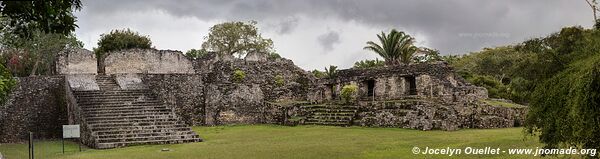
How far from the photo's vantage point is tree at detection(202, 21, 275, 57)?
149 feet

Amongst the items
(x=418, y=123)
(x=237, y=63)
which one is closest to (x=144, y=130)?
(x=418, y=123)

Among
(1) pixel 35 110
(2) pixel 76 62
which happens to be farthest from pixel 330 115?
(2) pixel 76 62

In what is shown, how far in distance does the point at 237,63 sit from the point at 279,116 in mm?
4235

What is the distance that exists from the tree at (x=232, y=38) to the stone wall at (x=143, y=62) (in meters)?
18.7

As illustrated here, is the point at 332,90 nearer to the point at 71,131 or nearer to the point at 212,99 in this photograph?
the point at 212,99

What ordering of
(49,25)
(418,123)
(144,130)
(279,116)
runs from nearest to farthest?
1. (49,25)
2. (144,130)
3. (418,123)
4. (279,116)

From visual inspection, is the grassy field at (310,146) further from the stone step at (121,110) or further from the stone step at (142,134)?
the stone step at (121,110)

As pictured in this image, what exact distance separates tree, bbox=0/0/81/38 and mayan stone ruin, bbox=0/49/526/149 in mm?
9598

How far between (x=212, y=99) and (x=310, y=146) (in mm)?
10667

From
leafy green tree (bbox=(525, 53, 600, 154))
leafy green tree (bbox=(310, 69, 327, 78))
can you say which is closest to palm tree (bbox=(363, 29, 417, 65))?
leafy green tree (bbox=(310, 69, 327, 78))

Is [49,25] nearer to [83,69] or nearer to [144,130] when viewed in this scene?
[144,130]

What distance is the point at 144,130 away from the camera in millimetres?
16234

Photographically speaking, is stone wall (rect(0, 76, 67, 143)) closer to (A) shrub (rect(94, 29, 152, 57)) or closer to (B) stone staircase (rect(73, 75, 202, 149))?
(B) stone staircase (rect(73, 75, 202, 149))

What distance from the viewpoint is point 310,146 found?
1323 centimetres
